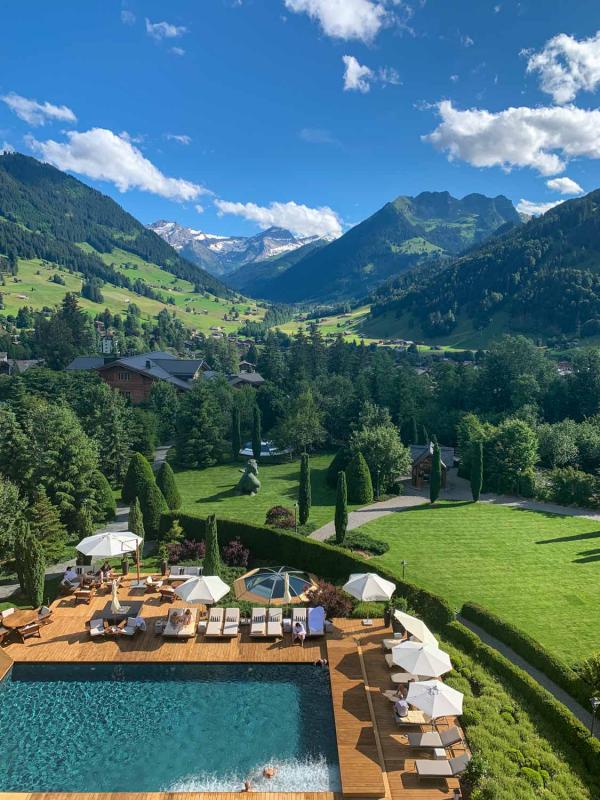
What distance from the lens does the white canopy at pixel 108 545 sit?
26172mm

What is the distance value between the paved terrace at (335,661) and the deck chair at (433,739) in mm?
331

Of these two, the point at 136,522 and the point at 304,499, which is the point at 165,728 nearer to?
the point at 136,522

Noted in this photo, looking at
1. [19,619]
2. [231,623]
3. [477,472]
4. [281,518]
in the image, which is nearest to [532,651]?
[231,623]

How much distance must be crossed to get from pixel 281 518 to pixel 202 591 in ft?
50.5

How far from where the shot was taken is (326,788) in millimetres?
15438

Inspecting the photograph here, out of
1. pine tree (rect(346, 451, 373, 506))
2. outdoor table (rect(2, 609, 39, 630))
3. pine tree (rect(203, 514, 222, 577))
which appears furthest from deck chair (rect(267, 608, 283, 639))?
pine tree (rect(346, 451, 373, 506))

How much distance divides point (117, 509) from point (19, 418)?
24.5m

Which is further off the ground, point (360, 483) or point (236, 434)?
point (236, 434)

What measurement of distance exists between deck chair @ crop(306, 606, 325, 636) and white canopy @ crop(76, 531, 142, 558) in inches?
410

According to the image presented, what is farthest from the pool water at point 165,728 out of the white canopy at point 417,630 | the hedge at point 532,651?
Answer: the hedge at point 532,651

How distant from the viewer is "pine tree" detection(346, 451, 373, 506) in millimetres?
46438

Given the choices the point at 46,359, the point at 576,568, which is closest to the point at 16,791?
the point at 576,568

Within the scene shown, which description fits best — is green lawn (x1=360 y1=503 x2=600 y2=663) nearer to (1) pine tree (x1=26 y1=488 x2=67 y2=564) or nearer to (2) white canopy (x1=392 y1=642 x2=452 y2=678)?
(2) white canopy (x1=392 y1=642 x2=452 y2=678)

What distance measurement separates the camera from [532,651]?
846 inches
